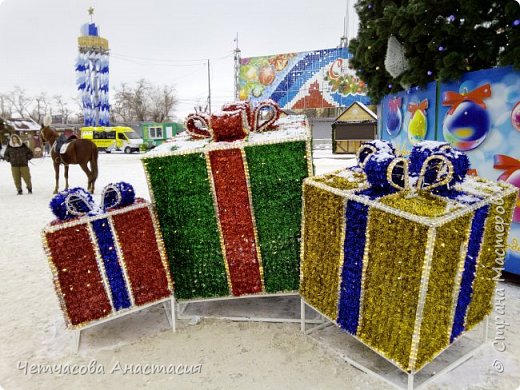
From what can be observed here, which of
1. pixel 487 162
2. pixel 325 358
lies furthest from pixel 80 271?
pixel 487 162

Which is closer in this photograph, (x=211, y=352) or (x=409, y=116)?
(x=211, y=352)

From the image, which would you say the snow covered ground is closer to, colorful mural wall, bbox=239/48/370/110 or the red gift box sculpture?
the red gift box sculpture

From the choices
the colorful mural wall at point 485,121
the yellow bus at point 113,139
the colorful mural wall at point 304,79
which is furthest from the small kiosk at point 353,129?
the colorful mural wall at point 485,121

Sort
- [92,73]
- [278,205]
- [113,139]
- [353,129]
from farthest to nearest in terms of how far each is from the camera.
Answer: [92,73] < [113,139] < [353,129] < [278,205]

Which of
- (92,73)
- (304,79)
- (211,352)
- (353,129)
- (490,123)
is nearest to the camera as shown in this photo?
(211,352)

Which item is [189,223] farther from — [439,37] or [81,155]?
[81,155]

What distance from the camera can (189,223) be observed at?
3.28 meters

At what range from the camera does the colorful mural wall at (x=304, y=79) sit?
87.0 ft

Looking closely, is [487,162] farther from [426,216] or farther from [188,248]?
[188,248]

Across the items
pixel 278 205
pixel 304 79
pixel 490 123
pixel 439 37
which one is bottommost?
pixel 278 205

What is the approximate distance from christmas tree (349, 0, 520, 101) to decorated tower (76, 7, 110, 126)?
30.7 m

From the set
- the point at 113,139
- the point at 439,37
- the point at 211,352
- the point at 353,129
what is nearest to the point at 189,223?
the point at 211,352

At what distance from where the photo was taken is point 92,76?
1206 inches

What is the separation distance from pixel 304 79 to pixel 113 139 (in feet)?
48.4
